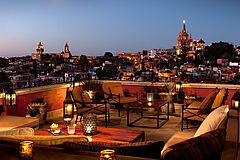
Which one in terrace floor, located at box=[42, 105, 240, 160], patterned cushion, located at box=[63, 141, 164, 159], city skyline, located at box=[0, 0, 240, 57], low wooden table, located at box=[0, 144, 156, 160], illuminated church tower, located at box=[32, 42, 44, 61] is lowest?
terrace floor, located at box=[42, 105, 240, 160]

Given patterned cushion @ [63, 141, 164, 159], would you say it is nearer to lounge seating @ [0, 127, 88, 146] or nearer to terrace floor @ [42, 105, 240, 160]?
lounge seating @ [0, 127, 88, 146]

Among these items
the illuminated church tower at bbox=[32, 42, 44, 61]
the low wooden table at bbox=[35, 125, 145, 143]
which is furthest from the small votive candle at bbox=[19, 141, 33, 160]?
the illuminated church tower at bbox=[32, 42, 44, 61]

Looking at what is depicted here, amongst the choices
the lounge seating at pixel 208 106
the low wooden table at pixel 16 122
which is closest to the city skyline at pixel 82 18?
the low wooden table at pixel 16 122

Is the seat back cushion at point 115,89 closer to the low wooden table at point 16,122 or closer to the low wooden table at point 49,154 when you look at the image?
the low wooden table at point 16,122

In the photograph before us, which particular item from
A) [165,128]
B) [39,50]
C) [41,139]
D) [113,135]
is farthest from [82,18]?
[41,139]

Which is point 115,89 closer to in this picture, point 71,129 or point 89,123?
point 71,129

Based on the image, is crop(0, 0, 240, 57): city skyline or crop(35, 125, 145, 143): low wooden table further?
crop(0, 0, 240, 57): city skyline

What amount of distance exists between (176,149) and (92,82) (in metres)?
7.11

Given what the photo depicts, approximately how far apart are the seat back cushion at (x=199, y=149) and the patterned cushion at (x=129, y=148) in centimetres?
20

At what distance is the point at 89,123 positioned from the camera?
11.9 ft

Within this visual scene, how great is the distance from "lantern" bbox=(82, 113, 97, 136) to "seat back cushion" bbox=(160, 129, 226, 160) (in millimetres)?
1739

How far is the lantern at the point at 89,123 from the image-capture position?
3.60m

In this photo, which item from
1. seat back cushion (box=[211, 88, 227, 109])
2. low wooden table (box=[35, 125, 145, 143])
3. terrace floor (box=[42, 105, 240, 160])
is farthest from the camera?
seat back cushion (box=[211, 88, 227, 109])

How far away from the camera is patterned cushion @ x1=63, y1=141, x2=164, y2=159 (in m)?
2.02
